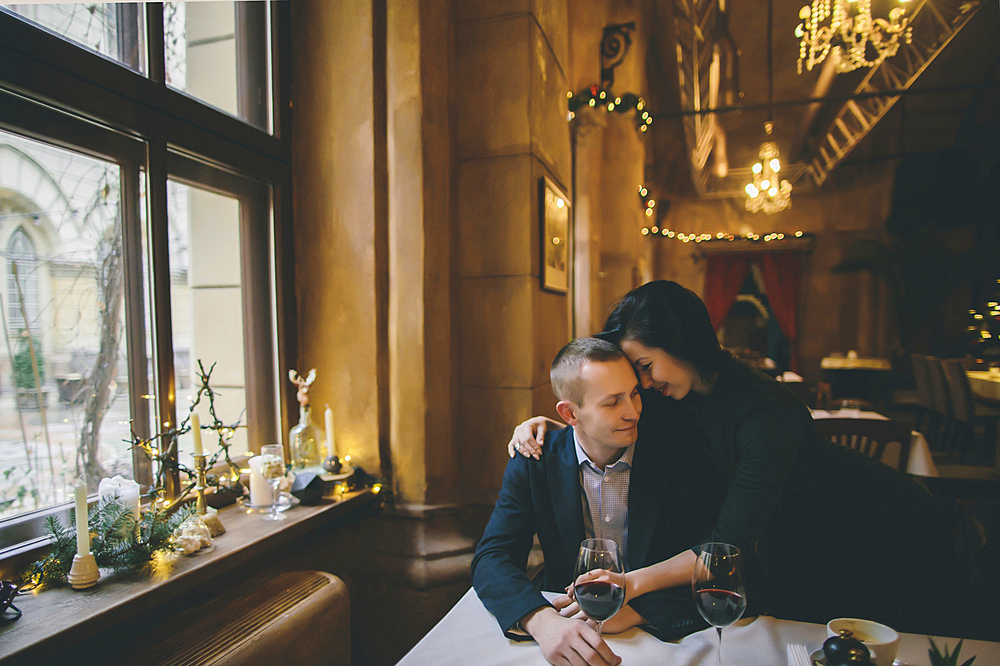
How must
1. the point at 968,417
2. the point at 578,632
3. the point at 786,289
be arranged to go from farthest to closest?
the point at 786,289, the point at 968,417, the point at 578,632

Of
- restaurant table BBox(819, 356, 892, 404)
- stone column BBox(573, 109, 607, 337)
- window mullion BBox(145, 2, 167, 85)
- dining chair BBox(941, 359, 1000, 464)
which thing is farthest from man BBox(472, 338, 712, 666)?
restaurant table BBox(819, 356, 892, 404)

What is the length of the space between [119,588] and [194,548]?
232mm

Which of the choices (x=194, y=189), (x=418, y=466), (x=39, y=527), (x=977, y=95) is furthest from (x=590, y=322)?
(x=977, y=95)

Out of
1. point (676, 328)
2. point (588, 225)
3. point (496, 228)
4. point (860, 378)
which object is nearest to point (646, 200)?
point (588, 225)

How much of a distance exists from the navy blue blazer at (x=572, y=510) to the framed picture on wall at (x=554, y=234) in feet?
4.07

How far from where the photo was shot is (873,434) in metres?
3.29

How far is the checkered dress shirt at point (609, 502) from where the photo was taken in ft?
5.16

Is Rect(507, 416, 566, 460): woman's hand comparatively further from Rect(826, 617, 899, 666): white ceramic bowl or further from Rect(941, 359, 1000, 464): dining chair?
Rect(941, 359, 1000, 464): dining chair

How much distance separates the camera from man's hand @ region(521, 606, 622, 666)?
1.03 meters

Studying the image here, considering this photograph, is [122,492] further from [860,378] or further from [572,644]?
[860,378]

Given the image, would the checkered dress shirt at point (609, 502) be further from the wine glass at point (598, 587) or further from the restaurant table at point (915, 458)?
the restaurant table at point (915, 458)

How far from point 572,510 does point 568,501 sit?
A: 0.09ft

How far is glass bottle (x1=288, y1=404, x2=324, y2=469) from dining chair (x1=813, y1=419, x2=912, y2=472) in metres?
2.92

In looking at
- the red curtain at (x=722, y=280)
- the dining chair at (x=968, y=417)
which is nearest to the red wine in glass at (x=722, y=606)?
the dining chair at (x=968, y=417)
